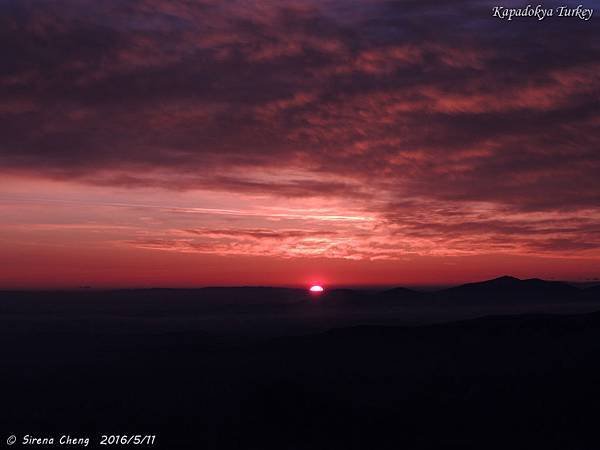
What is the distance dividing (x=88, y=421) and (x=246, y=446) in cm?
1864

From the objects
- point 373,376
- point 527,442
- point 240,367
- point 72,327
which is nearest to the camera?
point 527,442

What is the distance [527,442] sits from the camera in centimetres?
4359

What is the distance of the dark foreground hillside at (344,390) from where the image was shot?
46406 mm

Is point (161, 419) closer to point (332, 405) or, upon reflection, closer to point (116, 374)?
point (332, 405)

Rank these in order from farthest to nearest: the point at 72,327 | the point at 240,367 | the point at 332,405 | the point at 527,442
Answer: the point at 72,327 → the point at 240,367 → the point at 332,405 → the point at 527,442

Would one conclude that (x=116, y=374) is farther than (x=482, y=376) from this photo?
Yes

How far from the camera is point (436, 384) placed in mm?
61625

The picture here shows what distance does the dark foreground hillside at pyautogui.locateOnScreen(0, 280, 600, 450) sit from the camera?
46.4m

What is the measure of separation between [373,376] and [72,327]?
145993 millimetres

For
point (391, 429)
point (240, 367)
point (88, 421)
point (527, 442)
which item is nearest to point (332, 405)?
point (391, 429)

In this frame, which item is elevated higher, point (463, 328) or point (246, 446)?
point (463, 328)

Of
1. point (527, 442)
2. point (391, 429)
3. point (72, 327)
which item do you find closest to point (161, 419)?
point (391, 429)

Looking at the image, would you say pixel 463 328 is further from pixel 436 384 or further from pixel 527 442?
pixel 527 442

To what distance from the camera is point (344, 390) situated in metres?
64.4
